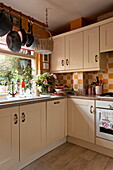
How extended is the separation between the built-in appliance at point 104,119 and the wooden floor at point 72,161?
326 mm

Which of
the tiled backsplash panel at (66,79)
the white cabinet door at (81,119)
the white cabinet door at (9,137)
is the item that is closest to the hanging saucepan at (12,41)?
the white cabinet door at (9,137)

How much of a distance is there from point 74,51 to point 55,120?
1393mm

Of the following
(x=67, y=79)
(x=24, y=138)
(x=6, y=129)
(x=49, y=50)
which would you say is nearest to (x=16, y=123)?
(x=6, y=129)

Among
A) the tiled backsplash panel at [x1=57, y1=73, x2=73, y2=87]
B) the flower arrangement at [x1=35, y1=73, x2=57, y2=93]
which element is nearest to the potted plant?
the flower arrangement at [x1=35, y1=73, x2=57, y2=93]

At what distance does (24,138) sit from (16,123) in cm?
25

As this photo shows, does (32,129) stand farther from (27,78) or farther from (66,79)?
(66,79)

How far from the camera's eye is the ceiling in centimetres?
210

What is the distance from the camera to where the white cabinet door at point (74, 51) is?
2514 mm

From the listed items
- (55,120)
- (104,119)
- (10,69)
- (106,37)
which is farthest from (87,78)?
(10,69)

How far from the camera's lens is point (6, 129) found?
1.48 m

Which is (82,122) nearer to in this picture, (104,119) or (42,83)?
(104,119)

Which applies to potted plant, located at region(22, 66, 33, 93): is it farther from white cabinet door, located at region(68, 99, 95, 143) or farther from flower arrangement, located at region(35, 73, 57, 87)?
white cabinet door, located at region(68, 99, 95, 143)

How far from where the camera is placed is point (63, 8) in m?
2.27

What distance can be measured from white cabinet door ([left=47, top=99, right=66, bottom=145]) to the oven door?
60 centimetres
